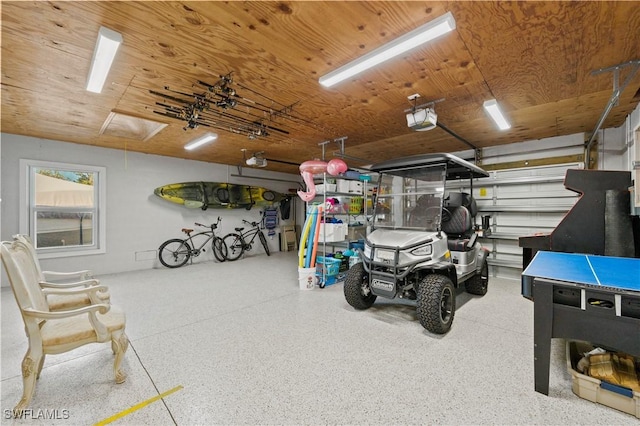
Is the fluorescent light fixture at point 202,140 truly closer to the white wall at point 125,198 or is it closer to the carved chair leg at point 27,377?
the white wall at point 125,198

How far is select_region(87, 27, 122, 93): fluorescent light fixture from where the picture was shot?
1.94 metres

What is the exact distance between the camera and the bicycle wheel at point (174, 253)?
20.3ft

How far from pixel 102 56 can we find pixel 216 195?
5174 mm

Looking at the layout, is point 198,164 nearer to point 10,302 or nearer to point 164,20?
point 10,302

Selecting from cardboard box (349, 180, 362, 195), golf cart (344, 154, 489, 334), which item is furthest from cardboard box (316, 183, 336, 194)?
golf cart (344, 154, 489, 334)

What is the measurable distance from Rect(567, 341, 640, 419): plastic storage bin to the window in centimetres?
730

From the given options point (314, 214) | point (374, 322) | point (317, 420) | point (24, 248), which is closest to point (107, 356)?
point (24, 248)

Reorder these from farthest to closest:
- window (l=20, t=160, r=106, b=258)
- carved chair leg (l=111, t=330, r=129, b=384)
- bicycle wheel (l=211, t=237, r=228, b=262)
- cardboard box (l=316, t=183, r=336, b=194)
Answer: bicycle wheel (l=211, t=237, r=228, b=262), window (l=20, t=160, r=106, b=258), cardboard box (l=316, t=183, r=336, b=194), carved chair leg (l=111, t=330, r=129, b=384)

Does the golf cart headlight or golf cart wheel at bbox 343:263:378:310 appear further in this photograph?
golf cart wheel at bbox 343:263:378:310

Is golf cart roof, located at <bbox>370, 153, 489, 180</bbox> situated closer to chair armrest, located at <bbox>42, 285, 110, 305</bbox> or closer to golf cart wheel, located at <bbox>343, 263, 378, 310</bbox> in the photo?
golf cart wheel, located at <bbox>343, 263, 378, 310</bbox>

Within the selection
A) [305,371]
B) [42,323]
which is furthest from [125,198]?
[305,371]

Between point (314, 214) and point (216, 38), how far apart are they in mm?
3054

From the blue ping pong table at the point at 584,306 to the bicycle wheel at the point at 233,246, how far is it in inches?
270

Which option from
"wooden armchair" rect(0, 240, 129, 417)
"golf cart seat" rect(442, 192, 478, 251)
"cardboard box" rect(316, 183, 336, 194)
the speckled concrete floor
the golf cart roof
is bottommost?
the speckled concrete floor
